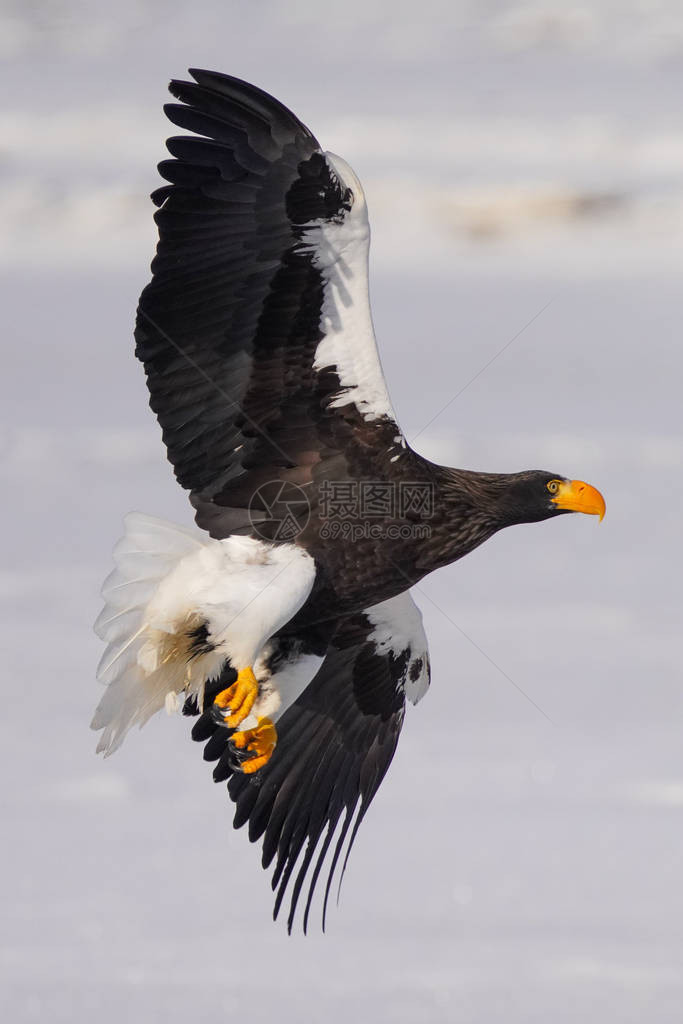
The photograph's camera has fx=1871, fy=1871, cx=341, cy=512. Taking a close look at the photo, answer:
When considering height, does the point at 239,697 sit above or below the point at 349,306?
below

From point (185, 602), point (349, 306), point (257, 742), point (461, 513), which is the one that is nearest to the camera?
point (349, 306)

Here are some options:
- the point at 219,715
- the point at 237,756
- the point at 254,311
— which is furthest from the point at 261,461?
the point at 237,756

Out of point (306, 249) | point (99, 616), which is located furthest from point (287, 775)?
point (306, 249)

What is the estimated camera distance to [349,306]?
7578mm

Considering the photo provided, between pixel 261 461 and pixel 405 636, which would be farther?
pixel 405 636

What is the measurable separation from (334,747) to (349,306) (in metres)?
2.43

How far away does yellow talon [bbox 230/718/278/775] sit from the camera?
8109 mm

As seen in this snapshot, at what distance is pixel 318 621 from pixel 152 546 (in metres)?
0.85

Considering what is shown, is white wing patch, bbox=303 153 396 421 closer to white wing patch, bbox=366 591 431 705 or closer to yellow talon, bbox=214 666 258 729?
yellow talon, bbox=214 666 258 729

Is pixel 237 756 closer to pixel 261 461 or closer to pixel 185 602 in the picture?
pixel 185 602

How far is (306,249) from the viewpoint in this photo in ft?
24.7

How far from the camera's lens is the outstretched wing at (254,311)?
7.39 meters

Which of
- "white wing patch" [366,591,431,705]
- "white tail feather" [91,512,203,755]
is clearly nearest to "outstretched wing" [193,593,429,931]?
"white wing patch" [366,591,431,705]

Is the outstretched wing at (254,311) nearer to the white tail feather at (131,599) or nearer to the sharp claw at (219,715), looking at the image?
the white tail feather at (131,599)
